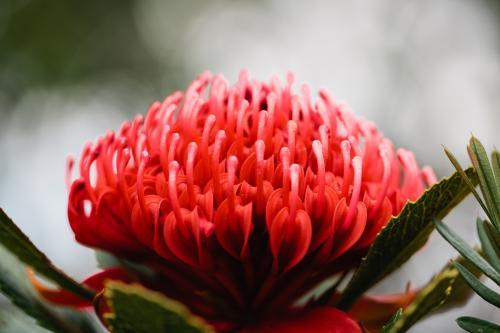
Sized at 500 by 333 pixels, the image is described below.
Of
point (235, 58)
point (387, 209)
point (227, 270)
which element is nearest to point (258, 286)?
point (227, 270)

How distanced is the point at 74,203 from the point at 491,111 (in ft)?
33.8

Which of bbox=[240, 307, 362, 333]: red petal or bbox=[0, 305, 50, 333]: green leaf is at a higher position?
bbox=[0, 305, 50, 333]: green leaf

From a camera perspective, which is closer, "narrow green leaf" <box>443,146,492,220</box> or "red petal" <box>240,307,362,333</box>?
"narrow green leaf" <box>443,146,492,220</box>

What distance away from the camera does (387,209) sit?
207cm

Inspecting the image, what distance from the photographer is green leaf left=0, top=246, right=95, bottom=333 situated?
203 centimetres

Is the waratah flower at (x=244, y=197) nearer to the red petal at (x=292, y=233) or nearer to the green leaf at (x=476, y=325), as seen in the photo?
the red petal at (x=292, y=233)

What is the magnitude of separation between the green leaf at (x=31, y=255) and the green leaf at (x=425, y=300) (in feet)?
3.14

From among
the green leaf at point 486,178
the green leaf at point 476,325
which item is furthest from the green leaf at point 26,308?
the green leaf at point 486,178

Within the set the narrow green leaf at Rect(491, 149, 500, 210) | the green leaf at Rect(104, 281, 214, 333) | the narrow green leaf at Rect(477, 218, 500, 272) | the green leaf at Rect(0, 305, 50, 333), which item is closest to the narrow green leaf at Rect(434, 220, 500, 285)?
the narrow green leaf at Rect(477, 218, 500, 272)

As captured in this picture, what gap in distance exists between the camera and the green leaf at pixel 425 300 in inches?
64.4

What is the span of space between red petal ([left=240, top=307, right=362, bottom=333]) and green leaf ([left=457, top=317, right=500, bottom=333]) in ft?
1.02

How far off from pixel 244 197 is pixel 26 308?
28.0 inches

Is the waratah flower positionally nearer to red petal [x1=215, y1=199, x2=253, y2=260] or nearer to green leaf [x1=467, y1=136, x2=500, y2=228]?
red petal [x1=215, y1=199, x2=253, y2=260]

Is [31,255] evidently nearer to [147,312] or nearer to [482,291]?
[147,312]
